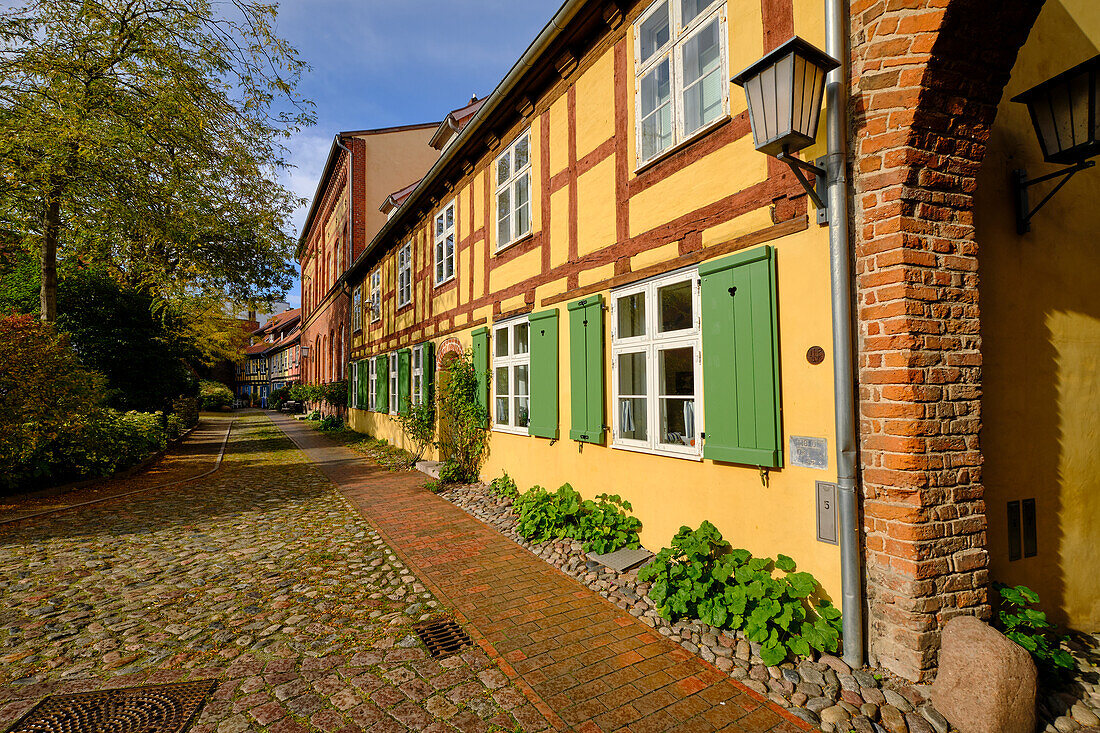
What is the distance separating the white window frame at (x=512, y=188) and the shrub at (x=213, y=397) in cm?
3339

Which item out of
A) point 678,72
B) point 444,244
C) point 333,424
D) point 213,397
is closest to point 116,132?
point 444,244

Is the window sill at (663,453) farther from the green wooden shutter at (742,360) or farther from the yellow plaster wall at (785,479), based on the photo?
the green wooden shutter at (742,360)

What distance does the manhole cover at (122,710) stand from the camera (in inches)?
107

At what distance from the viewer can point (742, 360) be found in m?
3.94

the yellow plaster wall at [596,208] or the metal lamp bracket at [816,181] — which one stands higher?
the yellow plaster wall at [596,208]

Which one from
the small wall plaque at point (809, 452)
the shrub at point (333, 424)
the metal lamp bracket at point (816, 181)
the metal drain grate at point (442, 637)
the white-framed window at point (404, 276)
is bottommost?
the metal drain grate at point (442, 637)

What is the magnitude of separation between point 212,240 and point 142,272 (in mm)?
2126

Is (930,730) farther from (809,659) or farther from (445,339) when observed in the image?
(445,339)

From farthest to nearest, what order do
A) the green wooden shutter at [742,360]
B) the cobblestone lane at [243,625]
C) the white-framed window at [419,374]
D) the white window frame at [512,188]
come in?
1. the white-framed window at [419,374]
2. the white window frame at [512,188]
3. the green wooden shutter at [742,360]
4. the cobblestone lane at [243,625]

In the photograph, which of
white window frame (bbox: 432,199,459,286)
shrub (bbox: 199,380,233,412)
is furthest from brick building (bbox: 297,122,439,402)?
shrub (bbox: 199,380,233,412)

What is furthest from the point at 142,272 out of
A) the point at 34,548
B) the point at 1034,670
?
the point at 1034,670

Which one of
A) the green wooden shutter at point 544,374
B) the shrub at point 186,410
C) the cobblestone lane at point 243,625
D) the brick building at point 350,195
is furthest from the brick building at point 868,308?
the shrub at point 186,410

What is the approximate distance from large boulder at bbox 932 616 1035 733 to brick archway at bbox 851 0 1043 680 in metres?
0.17

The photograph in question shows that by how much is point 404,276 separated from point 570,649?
11.9 metres
